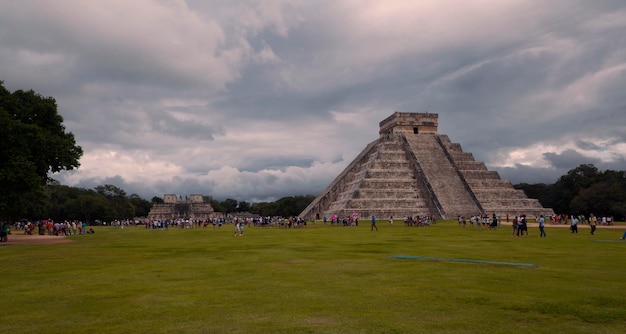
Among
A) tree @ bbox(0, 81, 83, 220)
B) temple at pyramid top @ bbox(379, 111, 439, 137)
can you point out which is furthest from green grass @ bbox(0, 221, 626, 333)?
temple at pyramid top @ bbox(379, 111, 439, 137)

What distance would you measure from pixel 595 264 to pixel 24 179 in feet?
77.8

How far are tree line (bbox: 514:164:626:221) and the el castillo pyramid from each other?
12542 millimetres

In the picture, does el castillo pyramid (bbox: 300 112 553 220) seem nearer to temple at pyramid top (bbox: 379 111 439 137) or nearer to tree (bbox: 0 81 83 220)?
temple at pyramid top (bbox: 379 111 439 137)

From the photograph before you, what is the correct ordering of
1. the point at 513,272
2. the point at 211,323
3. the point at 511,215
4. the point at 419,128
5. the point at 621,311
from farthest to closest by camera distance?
the point at 419,128
the point at 511,215
the point at 513,272
the point at 621,311
the point at 211,323

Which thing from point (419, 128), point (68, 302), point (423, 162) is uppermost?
point (419, 128)

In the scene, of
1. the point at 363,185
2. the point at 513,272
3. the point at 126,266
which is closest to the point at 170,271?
the point at 126,266

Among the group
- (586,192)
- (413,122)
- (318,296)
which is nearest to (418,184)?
(413,122)

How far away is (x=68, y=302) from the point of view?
804 centimetres

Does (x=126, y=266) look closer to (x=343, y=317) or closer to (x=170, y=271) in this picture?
(x=170, y=271)

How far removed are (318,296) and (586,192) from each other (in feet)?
210

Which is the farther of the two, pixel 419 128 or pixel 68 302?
pixel 419 128

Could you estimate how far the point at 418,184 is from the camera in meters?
54.6

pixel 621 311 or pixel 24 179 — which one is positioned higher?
pixel 24 179

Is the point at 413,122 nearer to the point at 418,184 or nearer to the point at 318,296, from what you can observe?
the point at 418,184
